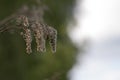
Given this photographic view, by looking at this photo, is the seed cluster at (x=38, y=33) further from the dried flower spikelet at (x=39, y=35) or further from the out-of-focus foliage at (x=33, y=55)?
the out-of-focus foliage at (x=33, y=55)

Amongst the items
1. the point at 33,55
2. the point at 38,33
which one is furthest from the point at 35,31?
the point at 33,55

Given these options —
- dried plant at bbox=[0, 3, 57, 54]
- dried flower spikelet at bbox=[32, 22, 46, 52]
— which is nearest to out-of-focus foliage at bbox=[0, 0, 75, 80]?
dried plant at bbox=[0, 3, 57, 54]

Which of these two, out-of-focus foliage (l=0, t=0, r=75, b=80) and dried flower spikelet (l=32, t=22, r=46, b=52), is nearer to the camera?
dried flower spikelet (l=32, t=22, r=46, b=52)

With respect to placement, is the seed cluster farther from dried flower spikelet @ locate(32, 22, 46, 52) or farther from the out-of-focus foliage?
the out-of-focus foliage

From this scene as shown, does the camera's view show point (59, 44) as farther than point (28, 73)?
Yes

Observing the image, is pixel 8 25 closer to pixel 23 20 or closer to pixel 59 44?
pixel 23 20

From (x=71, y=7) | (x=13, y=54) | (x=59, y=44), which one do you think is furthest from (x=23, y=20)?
(x=71, y=7)

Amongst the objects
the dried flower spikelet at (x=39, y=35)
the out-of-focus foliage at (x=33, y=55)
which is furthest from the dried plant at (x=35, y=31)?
the out-of-focus foliage at (x=33, y=55)

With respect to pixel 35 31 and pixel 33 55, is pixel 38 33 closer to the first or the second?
pixel 35 31
